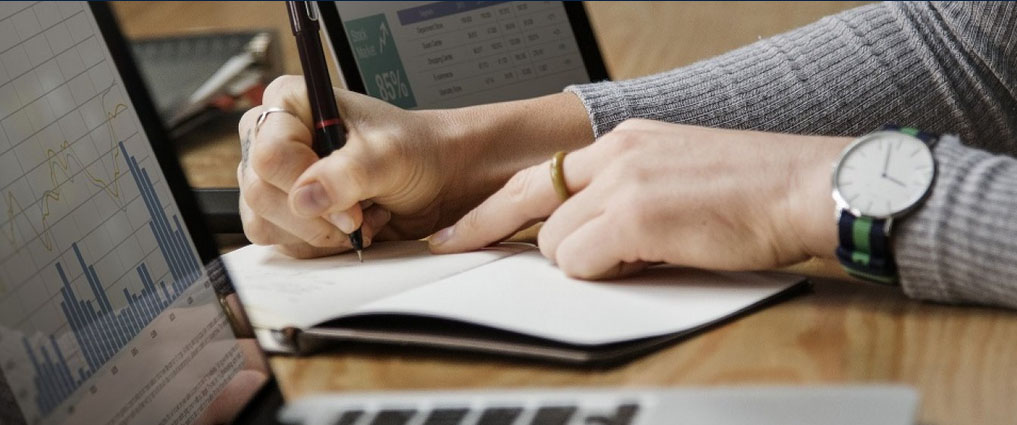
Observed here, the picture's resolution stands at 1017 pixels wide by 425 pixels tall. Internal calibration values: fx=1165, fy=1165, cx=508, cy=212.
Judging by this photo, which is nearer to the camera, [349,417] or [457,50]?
[349,417]

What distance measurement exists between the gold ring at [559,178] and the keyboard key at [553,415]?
0.72 ft

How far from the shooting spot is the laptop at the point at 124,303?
52 cm

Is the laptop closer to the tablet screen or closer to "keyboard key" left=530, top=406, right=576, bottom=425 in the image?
"keyboard key" left=530, top=406, right=576, bottom=425

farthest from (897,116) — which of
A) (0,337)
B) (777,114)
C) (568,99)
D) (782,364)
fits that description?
(0,337)

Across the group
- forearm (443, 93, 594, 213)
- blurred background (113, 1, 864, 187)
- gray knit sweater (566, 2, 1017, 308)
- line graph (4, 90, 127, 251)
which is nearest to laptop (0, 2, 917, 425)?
line graph (4, 90, 127, 251)

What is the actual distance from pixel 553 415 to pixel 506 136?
36 centimetres

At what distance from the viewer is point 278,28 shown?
1.58 meters

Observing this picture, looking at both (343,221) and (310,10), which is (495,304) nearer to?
(343,221)

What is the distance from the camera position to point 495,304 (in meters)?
0.67

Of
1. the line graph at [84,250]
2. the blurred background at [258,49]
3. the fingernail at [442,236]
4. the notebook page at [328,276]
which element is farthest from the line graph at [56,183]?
the blurred background at [258,49]

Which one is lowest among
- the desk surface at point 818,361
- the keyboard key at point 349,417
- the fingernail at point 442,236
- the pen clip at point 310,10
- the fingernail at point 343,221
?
the desk surface at point 818,361

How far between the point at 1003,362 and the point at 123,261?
1.48 feet

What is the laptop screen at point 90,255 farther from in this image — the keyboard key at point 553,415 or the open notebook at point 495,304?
the keyboard key at point 553,415

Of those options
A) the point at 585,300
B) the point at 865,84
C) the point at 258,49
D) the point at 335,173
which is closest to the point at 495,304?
the point at 585,300
